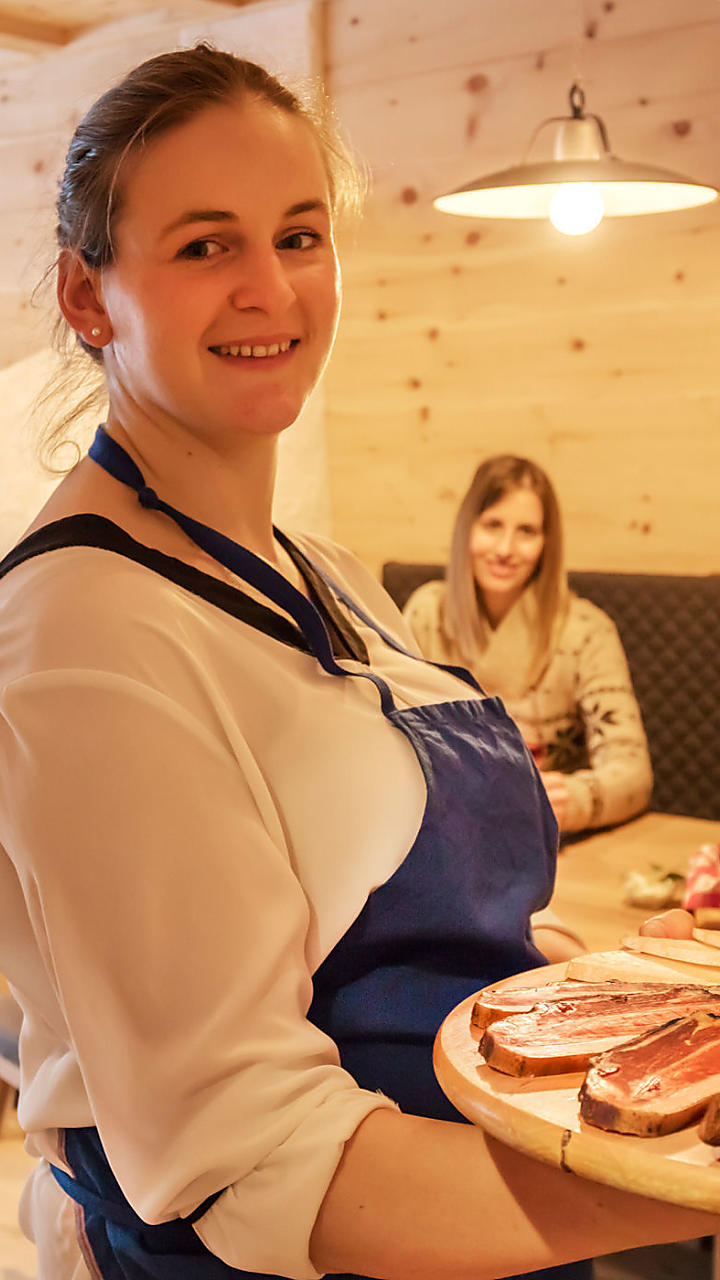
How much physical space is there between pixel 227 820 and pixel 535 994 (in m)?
0.28

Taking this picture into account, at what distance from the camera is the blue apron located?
0.98 meters

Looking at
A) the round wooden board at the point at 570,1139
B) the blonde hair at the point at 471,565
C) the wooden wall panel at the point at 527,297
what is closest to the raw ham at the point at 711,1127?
the round wooden board at the point at 570,1139

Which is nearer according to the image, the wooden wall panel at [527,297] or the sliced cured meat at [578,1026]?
the sliced cured meat at [578,1026]

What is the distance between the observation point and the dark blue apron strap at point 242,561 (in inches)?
40.1

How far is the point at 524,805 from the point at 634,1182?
1.55 feet

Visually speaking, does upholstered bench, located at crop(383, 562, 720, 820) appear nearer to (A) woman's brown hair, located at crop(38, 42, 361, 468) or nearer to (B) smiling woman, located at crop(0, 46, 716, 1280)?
(B) smiling woman, located at crop(0, 46, 716, 1280)

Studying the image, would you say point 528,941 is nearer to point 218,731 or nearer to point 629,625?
point 218,731

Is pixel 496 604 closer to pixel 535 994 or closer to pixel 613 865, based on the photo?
pixel 613 865

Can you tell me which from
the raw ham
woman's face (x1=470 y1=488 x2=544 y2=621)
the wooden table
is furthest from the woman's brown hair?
woman's face (x1=470 y1=488 x2=544 y2=621)

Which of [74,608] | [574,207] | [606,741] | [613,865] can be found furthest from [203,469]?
[606,741]

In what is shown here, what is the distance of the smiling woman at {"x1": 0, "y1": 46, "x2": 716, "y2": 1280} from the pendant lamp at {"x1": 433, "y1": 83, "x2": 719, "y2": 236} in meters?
1.30

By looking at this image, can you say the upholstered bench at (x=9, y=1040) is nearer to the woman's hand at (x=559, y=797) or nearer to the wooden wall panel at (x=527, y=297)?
the woman's hand at (x=559, y=797)

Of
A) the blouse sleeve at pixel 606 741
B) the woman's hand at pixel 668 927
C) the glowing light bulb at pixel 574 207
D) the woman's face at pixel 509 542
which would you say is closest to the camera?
the woman's hand at pixel 668 927

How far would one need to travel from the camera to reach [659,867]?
215 cm
